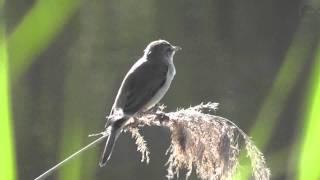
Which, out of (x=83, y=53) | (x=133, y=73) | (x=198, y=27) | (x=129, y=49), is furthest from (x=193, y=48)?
(x=133, y=73)

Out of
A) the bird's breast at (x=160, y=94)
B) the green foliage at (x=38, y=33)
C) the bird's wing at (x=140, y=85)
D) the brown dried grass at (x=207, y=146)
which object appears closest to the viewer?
the brown dried grass at (x=207, y=146)

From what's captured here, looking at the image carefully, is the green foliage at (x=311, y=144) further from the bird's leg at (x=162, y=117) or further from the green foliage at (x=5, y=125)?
the bird's leg at (x=162, y=117)

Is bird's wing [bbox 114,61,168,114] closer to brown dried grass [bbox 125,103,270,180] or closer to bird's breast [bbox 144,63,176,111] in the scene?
bird's breast [bbox 144,63,176,111]

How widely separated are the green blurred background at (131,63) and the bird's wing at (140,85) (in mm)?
936

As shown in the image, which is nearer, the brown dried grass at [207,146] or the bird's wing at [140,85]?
the brown dried grass at [207,146]

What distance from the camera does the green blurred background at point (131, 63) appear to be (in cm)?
310

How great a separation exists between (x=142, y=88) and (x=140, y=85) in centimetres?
1

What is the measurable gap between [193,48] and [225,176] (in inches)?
72.3

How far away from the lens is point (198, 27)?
314 cm

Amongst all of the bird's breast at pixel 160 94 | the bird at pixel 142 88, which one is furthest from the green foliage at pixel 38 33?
the bird's breast at pixel 160 94

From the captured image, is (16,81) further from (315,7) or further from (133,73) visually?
(315,7)

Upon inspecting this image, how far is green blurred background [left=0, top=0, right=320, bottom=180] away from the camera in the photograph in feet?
10.2

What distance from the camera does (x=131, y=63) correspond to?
3121 millimetres

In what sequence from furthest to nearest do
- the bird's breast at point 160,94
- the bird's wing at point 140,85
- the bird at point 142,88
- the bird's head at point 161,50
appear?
the bird's head at point 161,50 → the bird's breast at point 160,94 → the bird's wing at point 140,85 → the bird at point 142,88
